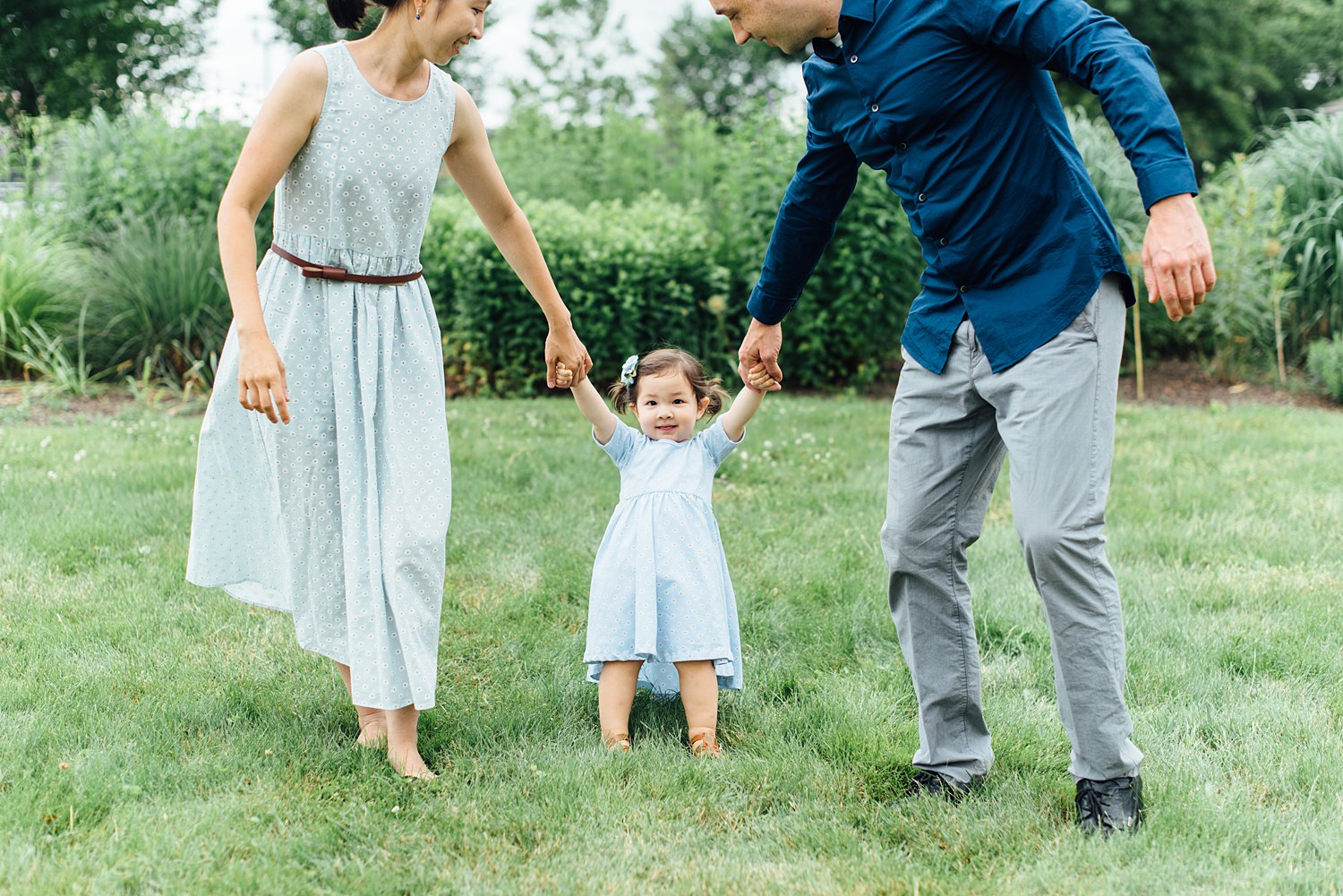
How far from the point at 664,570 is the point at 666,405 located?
0.50m

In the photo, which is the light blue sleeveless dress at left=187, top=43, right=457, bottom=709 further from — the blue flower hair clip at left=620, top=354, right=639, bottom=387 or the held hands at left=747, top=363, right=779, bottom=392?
the held hands at left=747, top=363, right=779, bottom=392

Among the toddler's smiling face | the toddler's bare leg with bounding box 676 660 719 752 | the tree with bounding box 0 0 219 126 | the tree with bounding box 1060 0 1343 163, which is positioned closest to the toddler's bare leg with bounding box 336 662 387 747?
the toddler's bare leg with bounding box 676 660 719 752

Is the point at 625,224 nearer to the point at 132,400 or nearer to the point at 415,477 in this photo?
the point at 132,400

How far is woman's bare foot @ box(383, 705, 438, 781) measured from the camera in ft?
9.76

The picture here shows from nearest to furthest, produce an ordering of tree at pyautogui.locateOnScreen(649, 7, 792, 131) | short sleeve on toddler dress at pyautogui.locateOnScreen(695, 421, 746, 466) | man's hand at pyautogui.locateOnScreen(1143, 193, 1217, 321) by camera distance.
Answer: man's hand at pyautogui.locateOnScreen(1143, 193, 1217, 321) < short sleeve on toddler dress at pyautogui.locateOnScreen(695, 421, 746, 466) < tree at pyautogui.locateOnScreen(649, 7, 792, 131)

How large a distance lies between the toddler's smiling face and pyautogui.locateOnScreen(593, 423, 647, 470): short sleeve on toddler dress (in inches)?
1.8

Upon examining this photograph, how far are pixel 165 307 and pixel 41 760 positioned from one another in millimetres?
6068

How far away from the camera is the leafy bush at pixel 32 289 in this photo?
8.38m

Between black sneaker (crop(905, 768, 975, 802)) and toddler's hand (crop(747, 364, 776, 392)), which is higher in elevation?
toddler's hand (crop(747, 364, 776, 392))

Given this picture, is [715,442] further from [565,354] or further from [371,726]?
[371,726]

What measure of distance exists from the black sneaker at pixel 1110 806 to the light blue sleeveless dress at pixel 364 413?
1581mm

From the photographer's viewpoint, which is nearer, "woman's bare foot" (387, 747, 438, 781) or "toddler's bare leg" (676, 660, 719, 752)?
"woman's bare foot" (387, 747, 438, 781)

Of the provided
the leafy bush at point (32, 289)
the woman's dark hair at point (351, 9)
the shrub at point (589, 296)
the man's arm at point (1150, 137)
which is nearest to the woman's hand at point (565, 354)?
→ the woman's dark hair at point (351, 9)

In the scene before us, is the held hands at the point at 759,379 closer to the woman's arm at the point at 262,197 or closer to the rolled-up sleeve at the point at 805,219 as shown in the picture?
the rolled-up sleeve at the point at 805,219
